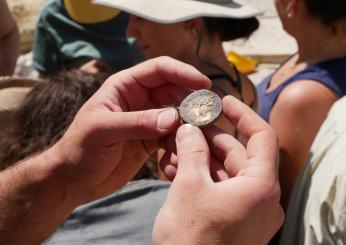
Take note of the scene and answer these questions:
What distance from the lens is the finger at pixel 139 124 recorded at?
123 centimetres

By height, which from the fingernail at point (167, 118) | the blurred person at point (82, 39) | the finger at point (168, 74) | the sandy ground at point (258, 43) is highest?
the finger at point (168, 74)

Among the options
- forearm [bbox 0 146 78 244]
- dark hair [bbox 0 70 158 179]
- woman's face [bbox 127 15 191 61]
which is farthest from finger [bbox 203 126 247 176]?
woman's face [bbox 127 15 191 61]

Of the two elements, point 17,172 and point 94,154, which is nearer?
point 94,154

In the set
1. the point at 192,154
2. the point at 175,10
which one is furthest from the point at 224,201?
the point at 175,10

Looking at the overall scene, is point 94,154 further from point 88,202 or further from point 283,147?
point 283,147

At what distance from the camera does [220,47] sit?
2.53 m

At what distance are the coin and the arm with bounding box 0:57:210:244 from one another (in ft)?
0.10

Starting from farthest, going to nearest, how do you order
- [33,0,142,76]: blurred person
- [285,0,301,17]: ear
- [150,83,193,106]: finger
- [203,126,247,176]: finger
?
[33,0,142,76]: blurred person < [285,0,301,17]: ear < [150,83,193,106]: finger < [203,126,247,176]: finger

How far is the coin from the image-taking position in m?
1.20

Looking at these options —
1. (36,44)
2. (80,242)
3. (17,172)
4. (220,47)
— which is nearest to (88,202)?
(80,242)

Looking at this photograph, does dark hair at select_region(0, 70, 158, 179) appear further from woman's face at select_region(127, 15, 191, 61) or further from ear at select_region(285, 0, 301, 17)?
ear at select_region(285, 0, 301, 17)

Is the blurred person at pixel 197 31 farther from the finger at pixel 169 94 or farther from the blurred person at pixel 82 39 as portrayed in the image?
the finger at pixel 169 94

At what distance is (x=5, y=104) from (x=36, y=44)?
4.89 ft

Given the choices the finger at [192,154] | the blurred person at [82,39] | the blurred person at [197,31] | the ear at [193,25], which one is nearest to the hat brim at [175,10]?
the blurred person at [197,31]
